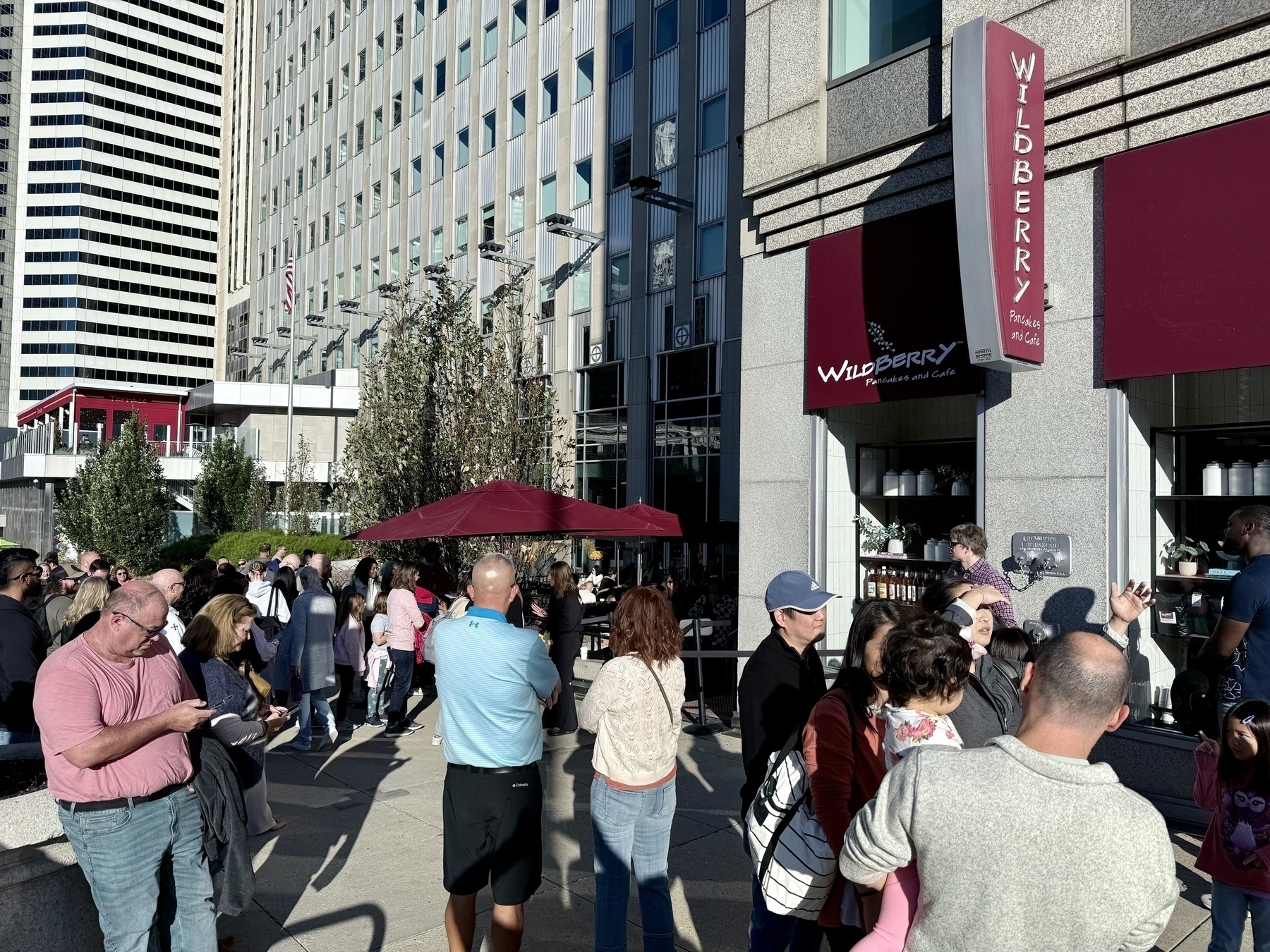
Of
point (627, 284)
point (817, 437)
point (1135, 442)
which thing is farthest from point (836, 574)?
point (627, 284)

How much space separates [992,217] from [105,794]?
6.91 m

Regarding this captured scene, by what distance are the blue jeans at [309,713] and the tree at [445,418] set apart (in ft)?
25.7

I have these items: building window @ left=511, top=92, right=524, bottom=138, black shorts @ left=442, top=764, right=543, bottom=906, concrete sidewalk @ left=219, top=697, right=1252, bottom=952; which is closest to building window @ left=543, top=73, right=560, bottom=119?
building window @ left=511, top=92, right=524, bottom=138

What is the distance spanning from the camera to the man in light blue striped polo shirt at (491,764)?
460 centimetres

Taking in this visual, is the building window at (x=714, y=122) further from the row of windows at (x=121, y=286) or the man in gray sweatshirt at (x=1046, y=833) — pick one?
the row of windows at (x=121, y=286)

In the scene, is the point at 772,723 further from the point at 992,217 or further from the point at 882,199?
the point at 882,199

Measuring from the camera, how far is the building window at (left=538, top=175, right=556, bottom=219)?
28.1 m

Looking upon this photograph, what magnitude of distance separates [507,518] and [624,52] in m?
18.5

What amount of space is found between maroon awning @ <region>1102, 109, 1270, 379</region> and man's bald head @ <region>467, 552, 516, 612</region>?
5272 millimetres

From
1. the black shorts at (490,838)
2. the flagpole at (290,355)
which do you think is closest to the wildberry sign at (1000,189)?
the black shorts at (490,838)

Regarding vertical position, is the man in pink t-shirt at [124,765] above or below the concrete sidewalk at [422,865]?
above

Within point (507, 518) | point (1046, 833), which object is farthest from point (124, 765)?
point (507, 518)

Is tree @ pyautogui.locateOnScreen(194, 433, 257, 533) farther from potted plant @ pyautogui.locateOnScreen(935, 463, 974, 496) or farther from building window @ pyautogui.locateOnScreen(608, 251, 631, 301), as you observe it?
potted plant @ pyautogui.locateOnScreen(935, 463, 974, 496)

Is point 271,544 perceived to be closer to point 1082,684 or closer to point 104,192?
point 1082,684
